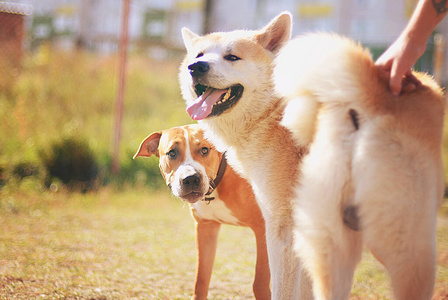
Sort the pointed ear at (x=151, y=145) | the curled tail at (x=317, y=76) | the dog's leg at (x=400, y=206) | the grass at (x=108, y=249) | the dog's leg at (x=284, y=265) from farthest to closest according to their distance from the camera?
the grass at (x=108, y=249) → the pointed ear at (x=151, y=145) → the dog's leg at (x=284, y=265) → the curled tail at (x=317, y=76) → the dog's leg at (x=400, y=206)

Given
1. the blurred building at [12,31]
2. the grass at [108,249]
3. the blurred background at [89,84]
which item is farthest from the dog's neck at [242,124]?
the blurred building at [12,31]

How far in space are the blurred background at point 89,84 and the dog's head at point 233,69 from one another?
3.46 meters

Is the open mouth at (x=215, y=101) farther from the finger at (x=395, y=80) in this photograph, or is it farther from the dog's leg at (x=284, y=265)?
the finger at (x=395, y=80)

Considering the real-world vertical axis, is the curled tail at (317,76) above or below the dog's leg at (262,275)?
above

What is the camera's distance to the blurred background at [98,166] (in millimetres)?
3164

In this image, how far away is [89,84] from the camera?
773 centimetres

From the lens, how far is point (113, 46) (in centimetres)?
808

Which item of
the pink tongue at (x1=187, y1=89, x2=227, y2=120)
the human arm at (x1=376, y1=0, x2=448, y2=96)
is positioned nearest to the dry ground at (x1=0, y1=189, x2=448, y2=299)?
the pink tongue at (x1=187, y1=89, x2=227, y2=120)

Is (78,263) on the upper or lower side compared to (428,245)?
lower

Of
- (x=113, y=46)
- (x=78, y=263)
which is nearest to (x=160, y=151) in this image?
(x=78, y=263)

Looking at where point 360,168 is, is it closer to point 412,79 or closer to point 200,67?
point 412,79

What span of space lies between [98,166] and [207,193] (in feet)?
13.1

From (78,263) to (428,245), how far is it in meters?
2.78

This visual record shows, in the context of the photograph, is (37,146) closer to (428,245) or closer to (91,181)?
(91,181)
